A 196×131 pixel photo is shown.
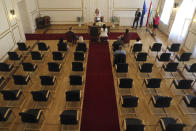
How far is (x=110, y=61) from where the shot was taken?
29.9 feet

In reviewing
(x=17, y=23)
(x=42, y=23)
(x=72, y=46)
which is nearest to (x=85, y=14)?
(x=42, y=23)

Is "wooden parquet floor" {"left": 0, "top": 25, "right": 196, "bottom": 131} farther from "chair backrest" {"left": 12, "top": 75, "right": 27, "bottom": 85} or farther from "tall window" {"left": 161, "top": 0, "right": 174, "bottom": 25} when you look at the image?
"tall window" {"left": 161, "top": 0, "right": 174, "bottom": 25}

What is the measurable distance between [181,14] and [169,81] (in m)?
5.23

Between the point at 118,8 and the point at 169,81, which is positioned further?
the point at 118,8

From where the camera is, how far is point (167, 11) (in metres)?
12.6

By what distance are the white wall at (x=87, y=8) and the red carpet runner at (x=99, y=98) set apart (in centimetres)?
642

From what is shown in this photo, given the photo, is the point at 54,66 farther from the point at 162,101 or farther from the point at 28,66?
the point at 162,101

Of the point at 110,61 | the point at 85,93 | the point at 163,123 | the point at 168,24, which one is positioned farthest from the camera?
the point at 168,24

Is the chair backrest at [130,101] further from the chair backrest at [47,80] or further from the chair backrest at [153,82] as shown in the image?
the chair backrest at [47,80]

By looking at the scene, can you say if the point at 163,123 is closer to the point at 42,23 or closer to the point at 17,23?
the point at 17,23

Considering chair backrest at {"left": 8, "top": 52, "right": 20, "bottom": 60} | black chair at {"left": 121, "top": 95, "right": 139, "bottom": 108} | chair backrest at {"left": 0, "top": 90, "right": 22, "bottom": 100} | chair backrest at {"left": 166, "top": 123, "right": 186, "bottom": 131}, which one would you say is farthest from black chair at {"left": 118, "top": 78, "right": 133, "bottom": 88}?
chair backrest at {"left": 8, "top": 52, "right": 20, "bottom": 60}

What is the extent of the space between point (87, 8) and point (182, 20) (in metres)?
7.84

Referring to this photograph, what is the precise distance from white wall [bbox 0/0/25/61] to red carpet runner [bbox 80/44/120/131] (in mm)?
4940

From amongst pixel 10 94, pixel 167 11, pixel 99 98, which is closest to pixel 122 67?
pixel 99 98
